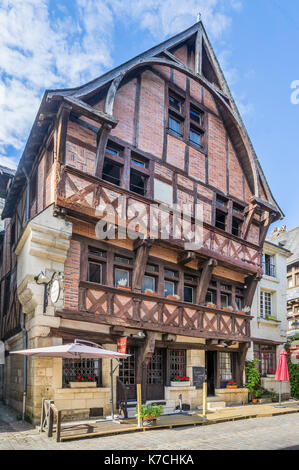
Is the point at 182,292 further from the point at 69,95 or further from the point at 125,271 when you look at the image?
the point at 69,95

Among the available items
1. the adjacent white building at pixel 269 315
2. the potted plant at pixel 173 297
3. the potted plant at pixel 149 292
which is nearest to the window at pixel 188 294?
the potted plant at pixel 173 297

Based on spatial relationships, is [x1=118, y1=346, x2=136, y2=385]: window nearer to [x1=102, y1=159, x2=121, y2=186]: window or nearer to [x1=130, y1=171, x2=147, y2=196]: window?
[x1=130, y1=171, x2=147, y2=196]: window

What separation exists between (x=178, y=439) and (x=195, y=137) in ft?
36.5

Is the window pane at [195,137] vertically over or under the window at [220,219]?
over

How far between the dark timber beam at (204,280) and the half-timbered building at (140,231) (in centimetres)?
4

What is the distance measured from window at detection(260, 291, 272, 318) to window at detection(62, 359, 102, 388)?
9768mm

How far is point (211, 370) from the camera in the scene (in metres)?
16.0

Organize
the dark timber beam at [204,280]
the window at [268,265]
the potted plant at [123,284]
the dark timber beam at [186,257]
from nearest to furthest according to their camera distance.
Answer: the potted plant at [123,284] → the dark timber beam at [186,257] → the dark timber beam at [204,280] → the window at [268,265]

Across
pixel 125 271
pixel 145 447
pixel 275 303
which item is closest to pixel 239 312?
pixel 275 303

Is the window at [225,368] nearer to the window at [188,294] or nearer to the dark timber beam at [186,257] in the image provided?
the window at [188,294]

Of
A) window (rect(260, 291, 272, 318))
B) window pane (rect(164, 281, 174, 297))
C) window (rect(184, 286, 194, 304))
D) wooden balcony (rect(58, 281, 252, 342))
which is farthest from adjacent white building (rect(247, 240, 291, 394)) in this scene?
window pane (rect(164, 281, 174, 297))

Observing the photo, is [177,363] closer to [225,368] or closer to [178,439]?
[225,368]

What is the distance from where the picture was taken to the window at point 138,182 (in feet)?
45.4
